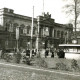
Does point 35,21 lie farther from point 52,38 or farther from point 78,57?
point 78,57

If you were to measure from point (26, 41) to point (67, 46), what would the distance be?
31.4 metres

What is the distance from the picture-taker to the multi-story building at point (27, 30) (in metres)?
54.8

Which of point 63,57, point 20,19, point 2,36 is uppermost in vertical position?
point 20,19

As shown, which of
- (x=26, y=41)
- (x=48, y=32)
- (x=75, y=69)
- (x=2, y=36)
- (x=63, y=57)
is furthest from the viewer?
(x=48, y=32)

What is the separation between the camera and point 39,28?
69.8m

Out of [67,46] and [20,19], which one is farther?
[20,19]

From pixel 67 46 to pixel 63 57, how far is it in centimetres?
192

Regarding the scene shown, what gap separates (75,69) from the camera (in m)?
16.3

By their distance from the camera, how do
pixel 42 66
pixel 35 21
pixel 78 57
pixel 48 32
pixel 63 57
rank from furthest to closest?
pixel 48 32, pixel 35 21, pixel 63 57, pixel 78 57, pixel 42 66

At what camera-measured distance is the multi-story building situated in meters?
54.8

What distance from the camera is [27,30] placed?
64.0 metres

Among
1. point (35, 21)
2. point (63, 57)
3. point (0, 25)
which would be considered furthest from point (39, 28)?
point (63, 57)

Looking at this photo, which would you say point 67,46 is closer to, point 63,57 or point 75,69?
point 63,57

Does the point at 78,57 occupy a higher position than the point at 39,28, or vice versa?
the point at 39,28
